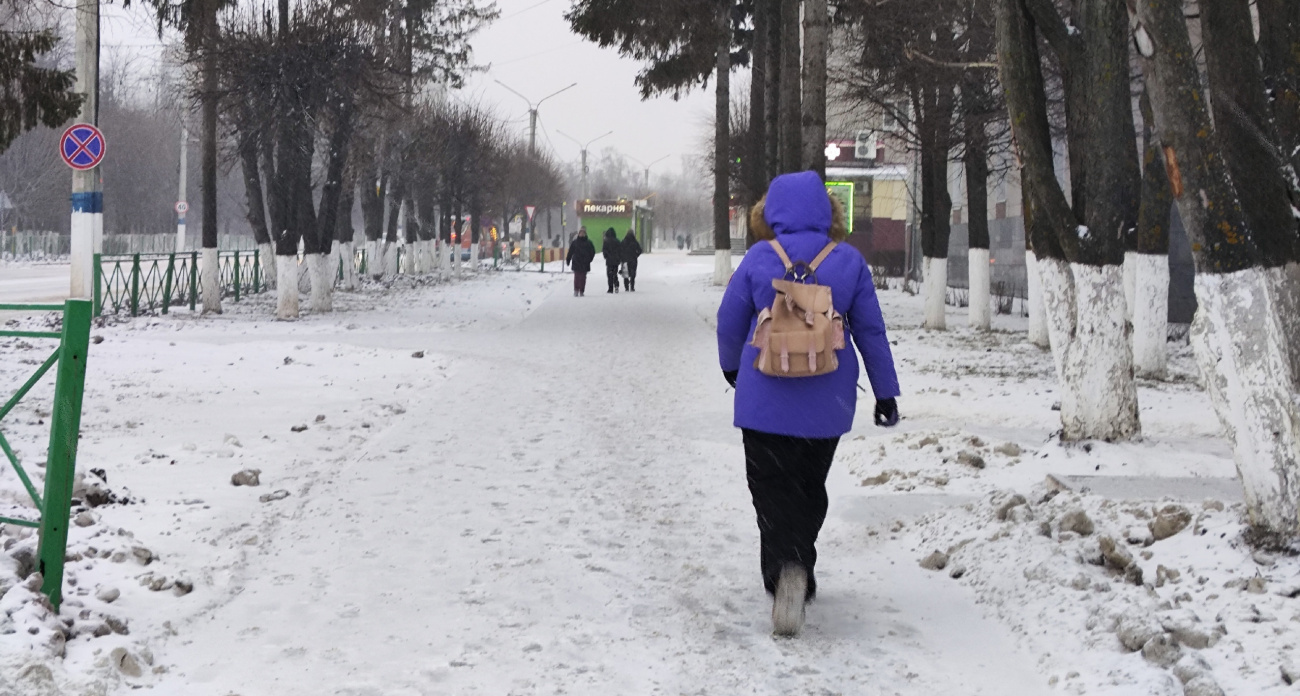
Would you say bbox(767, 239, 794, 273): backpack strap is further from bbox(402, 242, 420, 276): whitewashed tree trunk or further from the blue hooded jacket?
bbox(402, 242, 420, 276): whitewashed tree trunk

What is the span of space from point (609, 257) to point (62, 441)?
29135mm

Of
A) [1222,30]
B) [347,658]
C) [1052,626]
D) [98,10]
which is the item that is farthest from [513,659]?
[98,10]

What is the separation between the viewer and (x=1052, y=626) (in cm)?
493

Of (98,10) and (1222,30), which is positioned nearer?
(1222,30)

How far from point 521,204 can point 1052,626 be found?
71.3 meters

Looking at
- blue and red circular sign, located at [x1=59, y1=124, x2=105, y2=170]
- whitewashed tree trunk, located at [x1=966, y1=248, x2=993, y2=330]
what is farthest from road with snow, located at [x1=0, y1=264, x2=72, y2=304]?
whitewashed tree trunk, located at [x1=966, y1=248, x2=993, y2=330]

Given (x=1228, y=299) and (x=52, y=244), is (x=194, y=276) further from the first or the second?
(x=52, y=244)

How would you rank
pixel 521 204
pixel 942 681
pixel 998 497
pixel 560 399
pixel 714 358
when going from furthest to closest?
pixel 521 204, pixel 714 358, pixel 560 399, pixel 998 497, pixel 942 681

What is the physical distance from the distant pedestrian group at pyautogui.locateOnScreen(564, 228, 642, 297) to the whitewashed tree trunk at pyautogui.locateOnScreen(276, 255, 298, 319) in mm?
10582

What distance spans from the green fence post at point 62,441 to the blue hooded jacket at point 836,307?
226 cm

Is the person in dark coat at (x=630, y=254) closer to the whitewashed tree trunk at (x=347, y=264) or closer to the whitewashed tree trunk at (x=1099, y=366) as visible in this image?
the whitewashed tree trunk at (x=347, y=264)

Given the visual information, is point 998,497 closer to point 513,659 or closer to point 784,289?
point 784,289

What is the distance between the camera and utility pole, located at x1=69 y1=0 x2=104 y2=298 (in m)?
18.0

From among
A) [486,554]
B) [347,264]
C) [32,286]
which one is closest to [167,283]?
[347,264]
